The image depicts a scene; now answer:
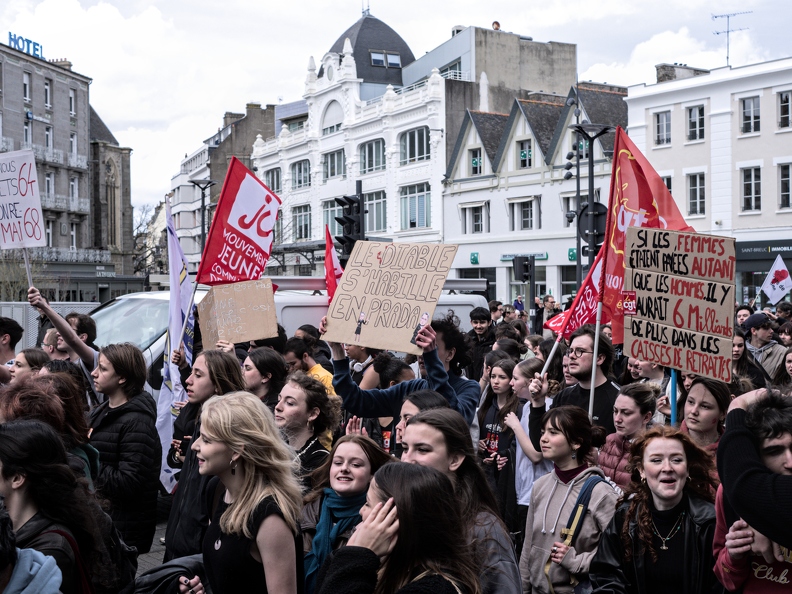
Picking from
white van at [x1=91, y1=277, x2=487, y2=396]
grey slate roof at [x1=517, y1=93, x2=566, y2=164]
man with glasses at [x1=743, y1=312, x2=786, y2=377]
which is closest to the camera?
white van at [x1=91, y1=277, x2=487, y2=396]

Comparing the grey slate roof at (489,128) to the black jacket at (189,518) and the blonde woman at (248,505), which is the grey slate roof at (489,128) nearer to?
the black jacket at (189,518)

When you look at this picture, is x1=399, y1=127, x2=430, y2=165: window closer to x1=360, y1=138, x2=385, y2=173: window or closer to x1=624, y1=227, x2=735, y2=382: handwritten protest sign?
x1=360, y1=138, x2=385, y2=173: window

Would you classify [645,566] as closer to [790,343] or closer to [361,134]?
[790,343]

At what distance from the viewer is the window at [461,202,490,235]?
43844mm

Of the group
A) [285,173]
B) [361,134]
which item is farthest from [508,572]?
[285,173]

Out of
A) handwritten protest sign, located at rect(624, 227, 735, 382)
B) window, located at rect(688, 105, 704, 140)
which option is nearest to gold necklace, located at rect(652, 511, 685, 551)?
handwritten protest sign, located at rect(624, 227, 735, 382)

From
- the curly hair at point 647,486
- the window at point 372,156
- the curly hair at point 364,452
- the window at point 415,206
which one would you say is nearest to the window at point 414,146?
the window at point 415,206

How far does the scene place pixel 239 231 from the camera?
8633 mm

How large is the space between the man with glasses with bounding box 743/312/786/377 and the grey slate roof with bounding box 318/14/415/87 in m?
43.4

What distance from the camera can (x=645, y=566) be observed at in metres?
3.85

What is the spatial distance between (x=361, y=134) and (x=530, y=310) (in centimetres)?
1716

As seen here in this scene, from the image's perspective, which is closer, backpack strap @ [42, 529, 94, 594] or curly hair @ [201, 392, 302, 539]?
backpack strap @ [42, 529, 94, 594]

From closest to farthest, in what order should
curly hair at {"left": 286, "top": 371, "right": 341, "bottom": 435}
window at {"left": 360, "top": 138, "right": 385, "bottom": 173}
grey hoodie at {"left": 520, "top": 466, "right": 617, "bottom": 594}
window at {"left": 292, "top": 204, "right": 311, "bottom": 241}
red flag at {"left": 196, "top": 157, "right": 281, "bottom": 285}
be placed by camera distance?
grey hoodie at {"left": 520, "top": 466, "right": 617, "bottom": 594}, curly hair at {"left": 286, "top": 371, "right": 341, "bottom": 435}, red flag at {"left": 196, "top": 157, "right": 281, "bottom": 285}, window at {"left": 360, "top": 138, "right": 385, "bottom": 173}, window at {"left": 292, "top": 204, "right": 311, "bottom": 241}

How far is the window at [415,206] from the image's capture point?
152 feet
